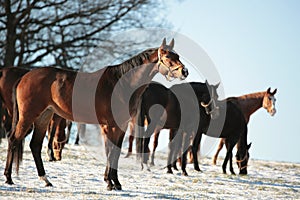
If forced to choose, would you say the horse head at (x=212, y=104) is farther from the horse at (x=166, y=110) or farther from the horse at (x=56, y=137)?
the horse at (x=56, y=137)

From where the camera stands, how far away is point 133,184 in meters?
9.55

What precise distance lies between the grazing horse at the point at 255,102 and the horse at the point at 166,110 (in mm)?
2766

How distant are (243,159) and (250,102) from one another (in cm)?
274

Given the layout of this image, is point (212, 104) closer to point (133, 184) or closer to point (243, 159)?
point (243, 159)

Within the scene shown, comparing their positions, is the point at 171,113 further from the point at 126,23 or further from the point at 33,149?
the point at 126,23

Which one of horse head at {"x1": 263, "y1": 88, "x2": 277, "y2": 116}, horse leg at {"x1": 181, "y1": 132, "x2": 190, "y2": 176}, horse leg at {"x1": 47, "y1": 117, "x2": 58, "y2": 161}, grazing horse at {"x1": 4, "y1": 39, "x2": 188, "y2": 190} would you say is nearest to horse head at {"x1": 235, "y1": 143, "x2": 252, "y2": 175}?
horse leg at {"x1": 181, "y1": 132, "x2": 190, "y2": 176}

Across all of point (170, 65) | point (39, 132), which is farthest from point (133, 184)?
point (170, 65)

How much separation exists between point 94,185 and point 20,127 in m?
1.52

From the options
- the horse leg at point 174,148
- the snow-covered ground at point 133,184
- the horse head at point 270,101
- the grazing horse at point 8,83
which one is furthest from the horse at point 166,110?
the grazing horse at point 8,83

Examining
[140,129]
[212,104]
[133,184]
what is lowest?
[133,184]

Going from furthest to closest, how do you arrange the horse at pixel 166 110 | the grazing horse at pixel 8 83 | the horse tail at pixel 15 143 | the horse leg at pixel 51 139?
Result: the horse at pixel 166 110 < the horse leg at pixel 51 139 < the grazing horse at pixel 8 83 < the horse tail at pixel 15 143

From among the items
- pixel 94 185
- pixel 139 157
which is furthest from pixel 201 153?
pixel 94 185

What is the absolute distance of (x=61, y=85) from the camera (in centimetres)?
852

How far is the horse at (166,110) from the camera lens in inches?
523
